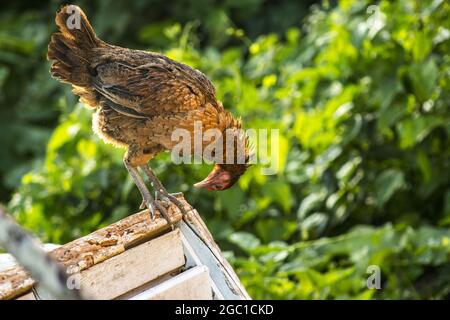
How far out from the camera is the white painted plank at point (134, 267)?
248 centimetres

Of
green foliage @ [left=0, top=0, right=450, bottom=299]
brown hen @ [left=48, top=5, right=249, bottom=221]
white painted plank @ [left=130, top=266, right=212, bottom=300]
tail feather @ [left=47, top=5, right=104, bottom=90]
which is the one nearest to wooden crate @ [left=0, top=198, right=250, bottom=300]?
white painted plank @ [left=130, top=266, right=212, bottom=300]

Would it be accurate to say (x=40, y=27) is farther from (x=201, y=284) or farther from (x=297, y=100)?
(x=201, y=284)

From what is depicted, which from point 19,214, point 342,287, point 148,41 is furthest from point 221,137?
point 148,41

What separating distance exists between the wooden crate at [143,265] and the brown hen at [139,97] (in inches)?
18.7

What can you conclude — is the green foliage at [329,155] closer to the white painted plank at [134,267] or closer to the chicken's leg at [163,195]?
the chicken's leg at [163,195]

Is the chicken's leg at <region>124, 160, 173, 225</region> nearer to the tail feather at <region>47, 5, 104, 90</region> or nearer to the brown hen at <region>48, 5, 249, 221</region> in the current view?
the brown hen at <region>48, 5, 249, 221</region>

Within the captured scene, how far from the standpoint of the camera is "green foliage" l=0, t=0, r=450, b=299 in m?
4.67

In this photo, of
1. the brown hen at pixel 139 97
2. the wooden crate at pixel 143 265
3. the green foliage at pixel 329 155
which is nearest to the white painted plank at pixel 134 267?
the wooden crate at pixel 143 265

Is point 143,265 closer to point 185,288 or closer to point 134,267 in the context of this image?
point 134,267

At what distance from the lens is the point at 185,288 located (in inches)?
103

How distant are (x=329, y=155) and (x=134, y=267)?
2455 mm

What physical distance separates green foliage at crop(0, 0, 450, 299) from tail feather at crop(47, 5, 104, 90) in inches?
46.6

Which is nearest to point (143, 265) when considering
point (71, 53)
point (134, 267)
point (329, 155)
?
point (134, 267)

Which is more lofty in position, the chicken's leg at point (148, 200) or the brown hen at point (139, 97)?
the brown hen at point (139, 97)
